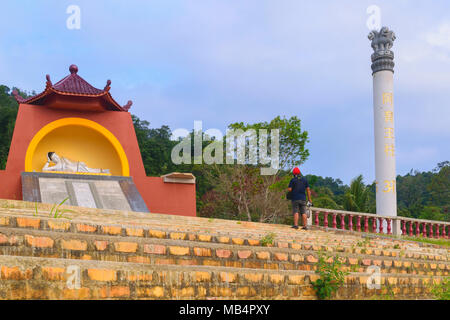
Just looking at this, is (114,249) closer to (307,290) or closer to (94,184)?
(307,290)

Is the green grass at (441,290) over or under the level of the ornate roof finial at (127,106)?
under

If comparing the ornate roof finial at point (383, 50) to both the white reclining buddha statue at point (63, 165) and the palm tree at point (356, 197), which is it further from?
the white reclining buddha statue at point (63, 165)

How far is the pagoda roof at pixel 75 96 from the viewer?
42.5 ft

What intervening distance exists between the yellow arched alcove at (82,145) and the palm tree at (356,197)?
1058 centimetres

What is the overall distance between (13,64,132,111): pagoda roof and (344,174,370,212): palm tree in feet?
36.2

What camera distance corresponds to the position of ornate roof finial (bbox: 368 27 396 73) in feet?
52.9

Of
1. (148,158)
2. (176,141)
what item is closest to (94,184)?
(148,158)

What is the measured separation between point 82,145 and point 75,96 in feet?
7.12

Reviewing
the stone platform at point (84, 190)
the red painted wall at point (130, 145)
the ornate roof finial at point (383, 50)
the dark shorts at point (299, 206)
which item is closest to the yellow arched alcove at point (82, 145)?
the red painted wall at point (130, 145)

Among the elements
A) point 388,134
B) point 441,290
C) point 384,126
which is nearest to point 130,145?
point 384,126

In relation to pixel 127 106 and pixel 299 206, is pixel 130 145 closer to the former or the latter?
pixel 127 106
